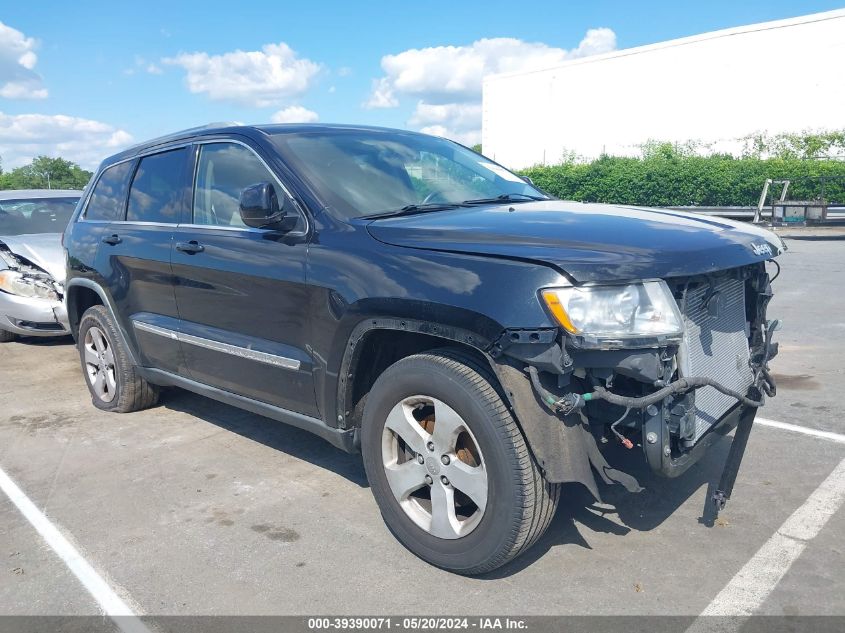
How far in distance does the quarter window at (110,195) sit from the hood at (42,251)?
86.1 inches

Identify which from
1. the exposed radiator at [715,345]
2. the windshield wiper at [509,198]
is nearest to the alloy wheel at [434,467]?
the exposed radiator at [715,345]

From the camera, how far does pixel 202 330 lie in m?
4.14

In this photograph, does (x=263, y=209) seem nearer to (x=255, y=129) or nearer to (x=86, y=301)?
(x=255, y=129)

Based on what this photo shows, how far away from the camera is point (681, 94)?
42.7 m

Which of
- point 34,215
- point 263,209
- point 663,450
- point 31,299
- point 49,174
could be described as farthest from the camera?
point 49,174

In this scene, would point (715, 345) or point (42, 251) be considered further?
point (42, 251)

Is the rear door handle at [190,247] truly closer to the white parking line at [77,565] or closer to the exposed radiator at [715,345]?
the white parking line at [77,565]

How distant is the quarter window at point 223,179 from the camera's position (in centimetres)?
392

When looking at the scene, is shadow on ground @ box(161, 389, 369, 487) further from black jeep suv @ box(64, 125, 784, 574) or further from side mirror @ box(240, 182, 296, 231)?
side mirror @ box(240, 182, 296, 231)

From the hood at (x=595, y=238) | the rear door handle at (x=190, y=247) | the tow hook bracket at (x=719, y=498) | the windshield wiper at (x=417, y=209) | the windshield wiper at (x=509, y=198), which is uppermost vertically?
the windshield wiper at (x=509, y=198)

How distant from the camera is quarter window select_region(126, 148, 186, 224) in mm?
4469

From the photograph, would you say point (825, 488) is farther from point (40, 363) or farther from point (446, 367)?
point (40, 363)

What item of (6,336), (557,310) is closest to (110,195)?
(557,310)

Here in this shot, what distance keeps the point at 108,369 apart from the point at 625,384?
13.4 feet
